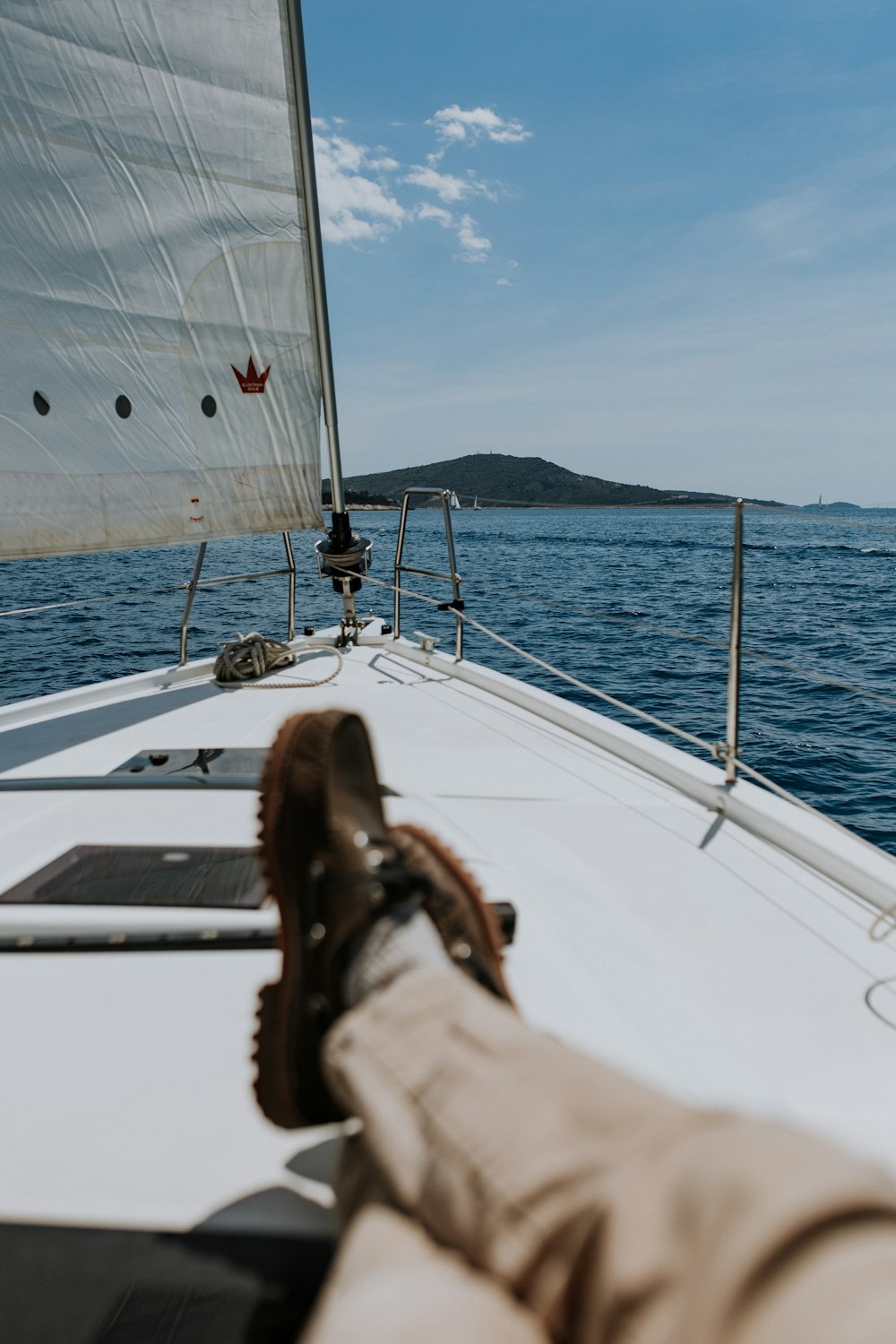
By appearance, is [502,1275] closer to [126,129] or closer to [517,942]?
[517,942]

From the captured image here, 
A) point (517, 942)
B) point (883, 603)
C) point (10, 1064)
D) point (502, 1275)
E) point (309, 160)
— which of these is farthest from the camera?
point (883, 603)

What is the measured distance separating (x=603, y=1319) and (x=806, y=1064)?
0.95 metres

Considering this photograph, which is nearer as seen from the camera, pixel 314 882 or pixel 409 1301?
pixel 409 1301

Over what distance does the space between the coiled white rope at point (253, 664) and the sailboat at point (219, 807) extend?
74 millimetres

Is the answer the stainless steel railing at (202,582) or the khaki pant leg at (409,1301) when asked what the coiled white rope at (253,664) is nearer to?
the stainless steel railing at (202,582)

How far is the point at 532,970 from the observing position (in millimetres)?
1512

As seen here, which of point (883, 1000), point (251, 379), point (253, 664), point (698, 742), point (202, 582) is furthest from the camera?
point (202, 582)

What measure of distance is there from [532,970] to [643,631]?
15.4 meters

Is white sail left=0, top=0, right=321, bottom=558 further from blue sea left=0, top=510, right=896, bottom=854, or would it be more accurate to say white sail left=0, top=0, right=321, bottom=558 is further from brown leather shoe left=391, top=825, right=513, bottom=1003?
brown leather shoe left=391, top=825, right=513, bottom=1003

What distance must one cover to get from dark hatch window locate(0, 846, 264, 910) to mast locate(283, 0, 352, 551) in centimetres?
256

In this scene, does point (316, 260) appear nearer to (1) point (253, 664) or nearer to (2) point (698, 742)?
(1) point (253, 664)

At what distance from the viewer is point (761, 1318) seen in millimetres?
456

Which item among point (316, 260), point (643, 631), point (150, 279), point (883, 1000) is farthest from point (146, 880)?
point (643, 631)

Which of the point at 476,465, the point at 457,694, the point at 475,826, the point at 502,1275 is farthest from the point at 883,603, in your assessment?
the point at 476,465
